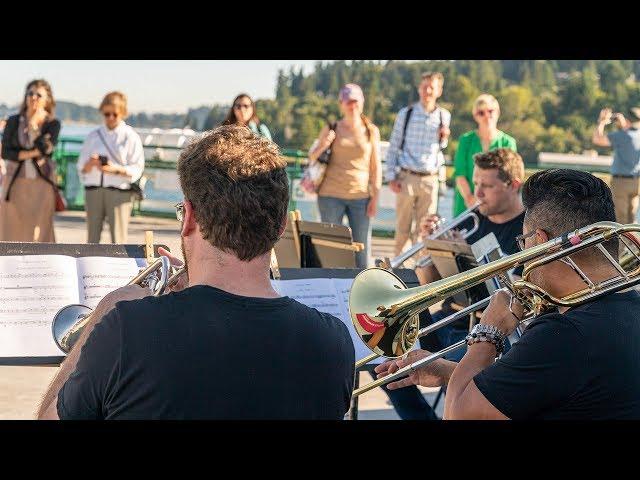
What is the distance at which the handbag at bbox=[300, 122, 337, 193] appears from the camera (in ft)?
23.5

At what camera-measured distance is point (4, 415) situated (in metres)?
4.74

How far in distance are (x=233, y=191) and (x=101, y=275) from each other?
141 cm

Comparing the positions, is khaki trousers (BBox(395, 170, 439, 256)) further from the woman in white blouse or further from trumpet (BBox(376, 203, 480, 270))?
trumpet (BBox(376, 203, 480, 270))

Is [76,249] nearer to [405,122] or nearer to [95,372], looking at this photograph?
[95,372]

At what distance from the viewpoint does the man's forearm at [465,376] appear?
2.36 metres

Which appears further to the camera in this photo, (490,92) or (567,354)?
(490,92)

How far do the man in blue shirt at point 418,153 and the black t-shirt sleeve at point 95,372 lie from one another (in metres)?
5.94

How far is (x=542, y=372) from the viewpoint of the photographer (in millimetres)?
2273

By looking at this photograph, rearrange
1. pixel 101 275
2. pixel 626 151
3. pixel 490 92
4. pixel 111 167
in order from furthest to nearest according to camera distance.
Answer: pixel 490 92
pixel 626 151
pixel 111 167
pixel 101 275

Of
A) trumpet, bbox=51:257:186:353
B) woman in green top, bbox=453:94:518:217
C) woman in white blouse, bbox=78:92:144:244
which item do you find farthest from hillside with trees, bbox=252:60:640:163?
trumpet, bbox=51:257:186:353

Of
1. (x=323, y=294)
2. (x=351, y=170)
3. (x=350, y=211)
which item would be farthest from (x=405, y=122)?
(x=323, y=294)
